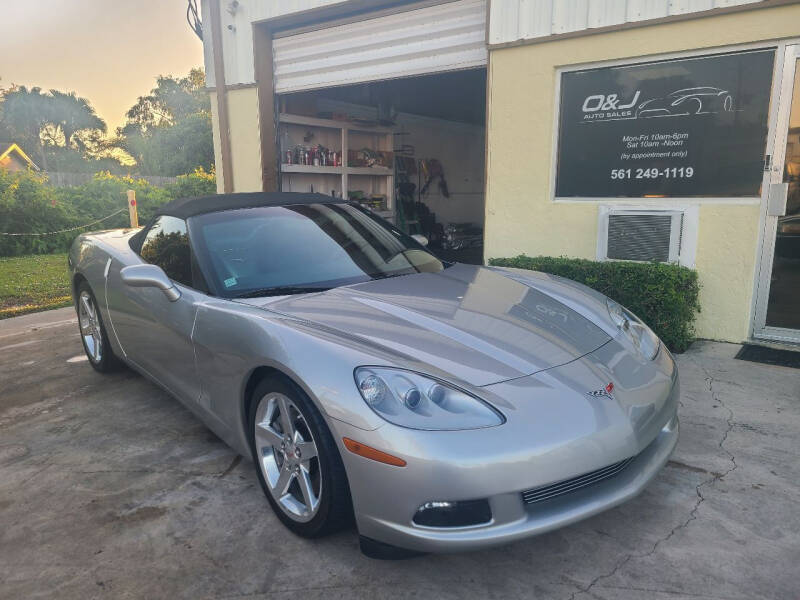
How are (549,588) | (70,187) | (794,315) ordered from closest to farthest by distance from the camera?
(549,588), (794,315), (70,187)

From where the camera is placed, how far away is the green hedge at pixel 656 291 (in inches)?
179

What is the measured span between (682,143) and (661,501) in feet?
11.4

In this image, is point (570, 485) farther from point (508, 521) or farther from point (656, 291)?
point (656, 291)

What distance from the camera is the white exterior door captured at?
4.47 metres

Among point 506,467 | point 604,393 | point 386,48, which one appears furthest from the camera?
point 386,48

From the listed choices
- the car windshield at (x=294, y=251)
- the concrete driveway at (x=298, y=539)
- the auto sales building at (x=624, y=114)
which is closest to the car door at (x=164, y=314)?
the car windshield at (x=294, y=251)

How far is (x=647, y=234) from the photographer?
509cm

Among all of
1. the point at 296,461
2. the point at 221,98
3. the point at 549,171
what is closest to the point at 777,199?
the point at 549,171

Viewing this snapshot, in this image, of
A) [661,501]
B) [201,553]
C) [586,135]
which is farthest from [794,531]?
[586,135]

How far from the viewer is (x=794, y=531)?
7.53 ft

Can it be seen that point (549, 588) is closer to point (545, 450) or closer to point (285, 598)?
point (545, 450)

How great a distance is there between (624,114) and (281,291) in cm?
379

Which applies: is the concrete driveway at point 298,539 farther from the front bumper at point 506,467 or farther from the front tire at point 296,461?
the front bumper at point 506,467

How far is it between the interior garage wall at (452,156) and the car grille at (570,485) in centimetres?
1042
